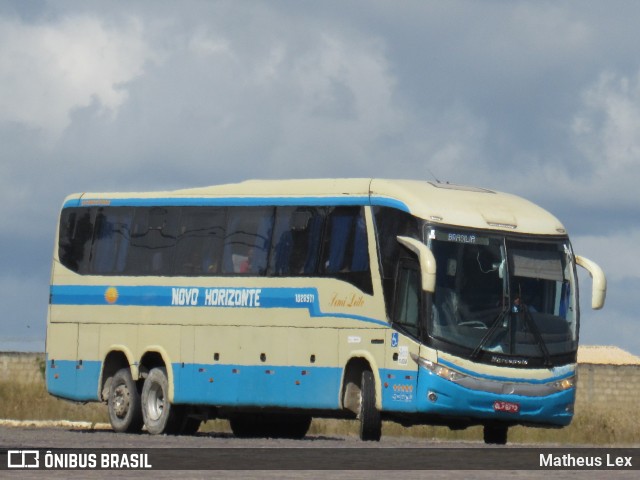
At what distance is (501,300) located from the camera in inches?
1039

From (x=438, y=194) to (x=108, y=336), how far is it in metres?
7.02

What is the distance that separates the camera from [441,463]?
20906 mm

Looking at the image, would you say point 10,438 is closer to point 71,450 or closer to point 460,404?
point 71,450

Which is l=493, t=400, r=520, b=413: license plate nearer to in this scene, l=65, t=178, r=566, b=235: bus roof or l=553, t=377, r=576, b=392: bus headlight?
l=553, t=377, r=576, b=392: bus headlight

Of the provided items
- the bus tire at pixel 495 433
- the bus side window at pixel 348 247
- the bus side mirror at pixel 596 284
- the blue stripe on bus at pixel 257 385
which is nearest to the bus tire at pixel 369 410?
the blue stripe on bus at pixel 257 385

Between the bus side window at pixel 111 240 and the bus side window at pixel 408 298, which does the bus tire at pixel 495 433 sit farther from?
the bus side window at pixel 111 240

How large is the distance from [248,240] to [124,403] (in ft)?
13.2

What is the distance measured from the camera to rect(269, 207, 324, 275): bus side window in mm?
28078

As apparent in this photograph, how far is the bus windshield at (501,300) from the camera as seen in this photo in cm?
2623

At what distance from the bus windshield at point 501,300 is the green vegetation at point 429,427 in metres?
6.74

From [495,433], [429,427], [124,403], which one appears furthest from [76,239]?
[429,427]
